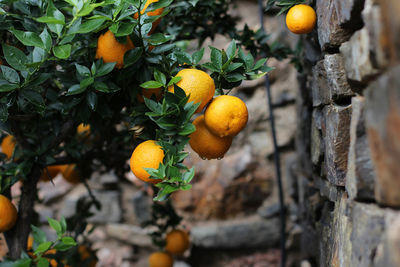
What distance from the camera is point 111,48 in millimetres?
718

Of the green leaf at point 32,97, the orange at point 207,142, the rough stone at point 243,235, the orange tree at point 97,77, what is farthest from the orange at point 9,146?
the rough stone at point 243,235

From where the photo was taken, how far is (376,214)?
0.49m

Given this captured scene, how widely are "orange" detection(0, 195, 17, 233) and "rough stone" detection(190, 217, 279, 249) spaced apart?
0.94m

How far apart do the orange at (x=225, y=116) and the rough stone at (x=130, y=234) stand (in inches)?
48.9

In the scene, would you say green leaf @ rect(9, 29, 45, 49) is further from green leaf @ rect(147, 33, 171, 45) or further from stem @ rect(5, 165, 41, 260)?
stem @ rect(5, 165, 41, 260)

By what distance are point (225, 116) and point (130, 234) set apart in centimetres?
133

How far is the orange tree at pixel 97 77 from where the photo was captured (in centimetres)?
66

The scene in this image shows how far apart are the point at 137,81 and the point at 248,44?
40 centimetres

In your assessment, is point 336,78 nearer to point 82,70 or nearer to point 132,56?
point 132,56

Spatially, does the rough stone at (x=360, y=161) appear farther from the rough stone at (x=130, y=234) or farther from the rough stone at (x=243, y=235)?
the rough stone at (x=130, y=234)

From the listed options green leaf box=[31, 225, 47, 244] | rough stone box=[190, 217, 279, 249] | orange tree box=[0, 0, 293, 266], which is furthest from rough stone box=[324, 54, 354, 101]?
rough stone box=[190, 217, 279, 249]

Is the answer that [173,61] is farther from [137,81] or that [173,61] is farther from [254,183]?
[254,183]

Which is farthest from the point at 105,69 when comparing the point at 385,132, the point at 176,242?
the point at 176,242

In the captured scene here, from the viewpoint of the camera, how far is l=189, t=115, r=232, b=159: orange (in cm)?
71
